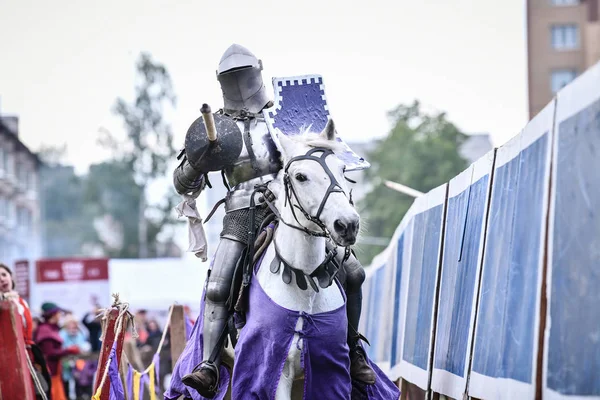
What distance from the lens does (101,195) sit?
7388cm

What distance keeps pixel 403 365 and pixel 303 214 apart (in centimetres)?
383

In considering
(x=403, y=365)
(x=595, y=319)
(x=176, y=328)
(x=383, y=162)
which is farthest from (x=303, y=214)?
(x=383, y=162)

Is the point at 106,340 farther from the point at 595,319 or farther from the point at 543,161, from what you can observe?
the point at 595,319

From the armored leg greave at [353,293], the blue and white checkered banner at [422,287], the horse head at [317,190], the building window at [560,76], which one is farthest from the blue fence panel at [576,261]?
the building window at [560,76]

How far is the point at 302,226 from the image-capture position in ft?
22.2

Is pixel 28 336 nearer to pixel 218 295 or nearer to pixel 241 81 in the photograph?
pixel 241 81

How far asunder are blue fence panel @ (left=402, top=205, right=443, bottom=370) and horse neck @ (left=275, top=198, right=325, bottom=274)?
2240 mm

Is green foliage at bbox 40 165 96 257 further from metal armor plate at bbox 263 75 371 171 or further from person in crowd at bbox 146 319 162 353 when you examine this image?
metal armor plate at bbox 263 75 371 171

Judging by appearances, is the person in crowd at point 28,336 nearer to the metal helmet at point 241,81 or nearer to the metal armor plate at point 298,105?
the metal helmet at point 241,81

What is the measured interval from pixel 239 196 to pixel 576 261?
343 centimetres

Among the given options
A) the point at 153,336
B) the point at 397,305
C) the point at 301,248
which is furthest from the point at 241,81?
the point at 153,336

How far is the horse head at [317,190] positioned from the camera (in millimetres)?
6230

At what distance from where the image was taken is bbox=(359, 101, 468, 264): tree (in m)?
60.3

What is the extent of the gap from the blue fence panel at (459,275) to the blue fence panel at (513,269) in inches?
16.1
